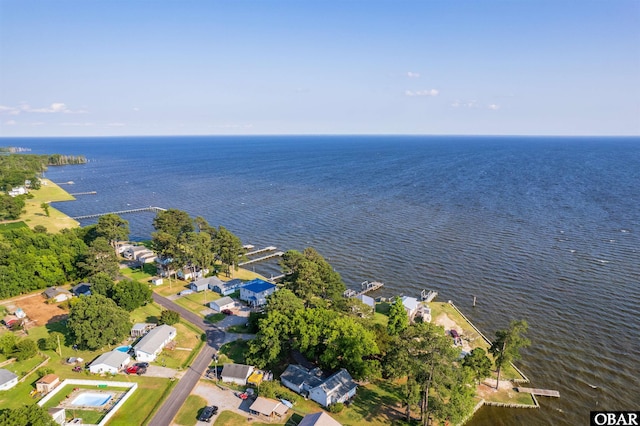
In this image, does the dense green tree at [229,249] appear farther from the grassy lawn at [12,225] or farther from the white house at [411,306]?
the grassy lawn at [12,225]

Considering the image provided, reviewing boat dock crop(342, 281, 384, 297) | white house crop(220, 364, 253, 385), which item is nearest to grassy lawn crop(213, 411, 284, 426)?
white house crop(220, 364, 253, 385)

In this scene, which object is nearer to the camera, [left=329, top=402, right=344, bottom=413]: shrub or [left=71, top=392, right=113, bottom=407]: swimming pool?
[left=329, top=402, right=344, bottom=413]: shrub

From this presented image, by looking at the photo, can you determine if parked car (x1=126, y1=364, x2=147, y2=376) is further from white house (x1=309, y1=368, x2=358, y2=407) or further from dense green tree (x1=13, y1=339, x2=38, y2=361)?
white house (x1=309, y1=368, x2=358, y2=407)

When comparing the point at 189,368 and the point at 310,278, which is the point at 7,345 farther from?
the point at 310,278

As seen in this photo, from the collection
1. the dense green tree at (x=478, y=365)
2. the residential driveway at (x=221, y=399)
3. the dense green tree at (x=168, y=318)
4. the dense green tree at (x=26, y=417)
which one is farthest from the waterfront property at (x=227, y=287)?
the dense green tree at (x=478, y=365)

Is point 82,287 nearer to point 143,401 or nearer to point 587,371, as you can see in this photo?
point 143,401

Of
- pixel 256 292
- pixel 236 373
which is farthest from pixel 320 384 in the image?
pixel 256 292
